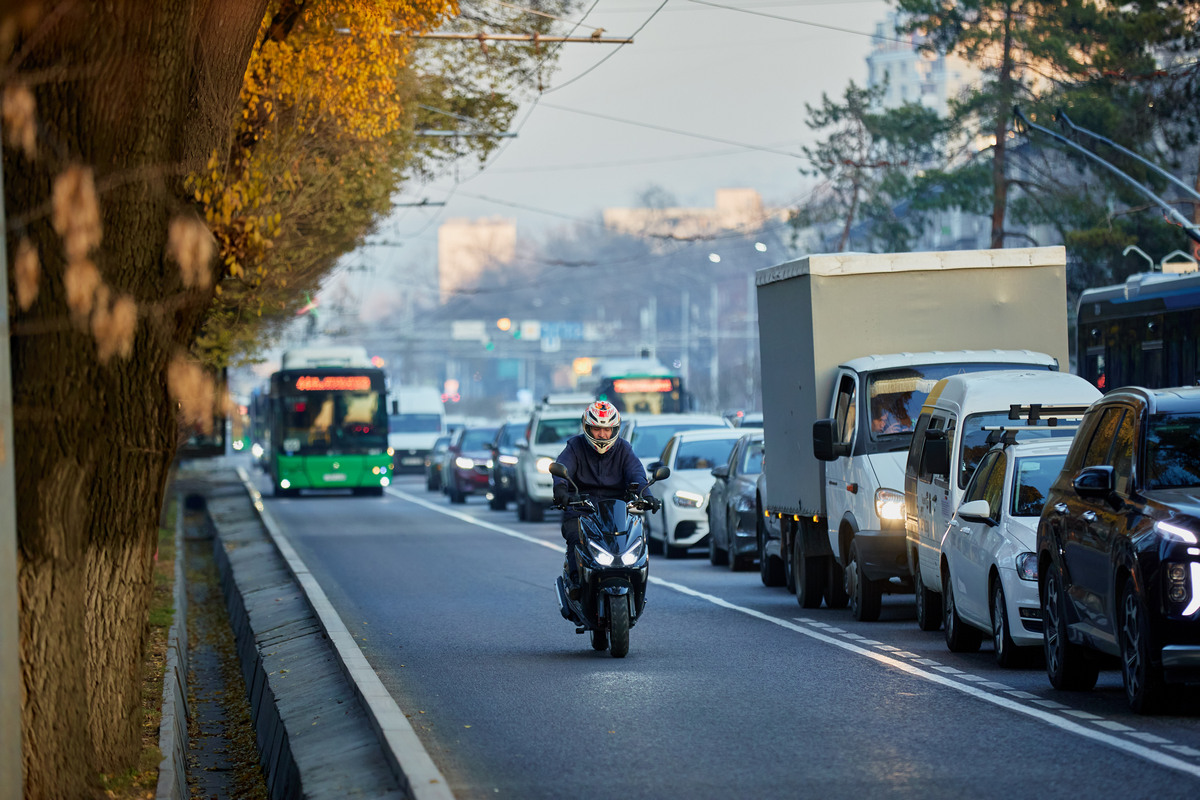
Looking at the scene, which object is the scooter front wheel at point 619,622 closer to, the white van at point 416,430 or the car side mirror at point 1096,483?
the car side mirror at point 1096,483

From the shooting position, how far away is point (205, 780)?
11.9 meters

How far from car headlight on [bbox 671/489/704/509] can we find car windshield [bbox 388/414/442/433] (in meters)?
48.6

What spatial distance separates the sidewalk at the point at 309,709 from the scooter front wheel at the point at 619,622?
1.74 meters

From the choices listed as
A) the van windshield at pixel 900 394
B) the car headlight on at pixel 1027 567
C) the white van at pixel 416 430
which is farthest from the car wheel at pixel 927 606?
the white van at pixel 416 430

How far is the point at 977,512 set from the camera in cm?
1230

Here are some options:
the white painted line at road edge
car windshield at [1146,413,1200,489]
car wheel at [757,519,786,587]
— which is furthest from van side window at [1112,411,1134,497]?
car wheel at [757,519,786,587]

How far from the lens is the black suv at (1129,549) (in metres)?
9.31

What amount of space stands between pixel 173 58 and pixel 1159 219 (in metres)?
34.8

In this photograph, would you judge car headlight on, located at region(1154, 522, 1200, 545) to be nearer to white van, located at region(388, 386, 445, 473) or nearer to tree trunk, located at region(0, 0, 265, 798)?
tree trunk, located at region(0, 0, 265, 798)

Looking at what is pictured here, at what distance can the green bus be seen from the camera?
→ 4706 cm

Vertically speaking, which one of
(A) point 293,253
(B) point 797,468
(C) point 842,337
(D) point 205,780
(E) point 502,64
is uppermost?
(E) point 502,64

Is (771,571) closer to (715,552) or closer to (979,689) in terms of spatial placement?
(715,552)

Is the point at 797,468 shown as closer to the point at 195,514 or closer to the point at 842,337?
the point at 842,337

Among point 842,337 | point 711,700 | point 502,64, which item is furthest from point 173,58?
point 502,64
